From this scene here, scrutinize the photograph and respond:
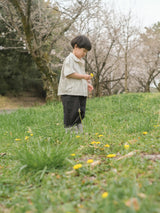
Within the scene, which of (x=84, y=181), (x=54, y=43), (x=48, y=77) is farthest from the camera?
(x=54, y=43)

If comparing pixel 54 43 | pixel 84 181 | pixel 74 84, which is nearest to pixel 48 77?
pixel 54 43

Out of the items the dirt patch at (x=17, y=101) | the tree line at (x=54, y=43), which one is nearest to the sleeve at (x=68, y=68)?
the tree line at (x=54, y=43)

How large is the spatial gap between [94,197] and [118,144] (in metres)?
1.19

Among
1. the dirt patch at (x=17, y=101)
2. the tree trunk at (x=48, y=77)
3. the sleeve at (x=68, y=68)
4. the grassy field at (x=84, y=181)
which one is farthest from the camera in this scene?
A: the dirt patch at (x=17, y=101)

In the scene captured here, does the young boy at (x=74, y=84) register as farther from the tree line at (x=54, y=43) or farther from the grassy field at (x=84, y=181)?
the tree line at (x=54, y=43)

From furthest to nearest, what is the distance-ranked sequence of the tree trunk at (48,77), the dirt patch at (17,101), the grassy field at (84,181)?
the dirt patch at (17,101) → the tree trunk at (48,77) → the grassy field at (84,181)

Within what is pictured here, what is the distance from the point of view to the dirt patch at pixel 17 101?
13.5 m

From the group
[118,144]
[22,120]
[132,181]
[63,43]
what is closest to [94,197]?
[132,181]

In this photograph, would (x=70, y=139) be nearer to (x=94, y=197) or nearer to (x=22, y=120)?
(x=94, y=197)

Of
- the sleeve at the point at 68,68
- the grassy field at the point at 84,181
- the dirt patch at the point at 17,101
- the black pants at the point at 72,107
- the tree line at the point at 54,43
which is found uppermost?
the tree line at the point at 54,43

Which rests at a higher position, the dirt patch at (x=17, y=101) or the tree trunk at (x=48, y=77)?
the tree trunk at (x=48, y=77)

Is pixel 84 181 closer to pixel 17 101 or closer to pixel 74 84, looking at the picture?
pixel 74 84

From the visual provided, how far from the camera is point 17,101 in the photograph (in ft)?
49.1

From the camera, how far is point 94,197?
1231mm
